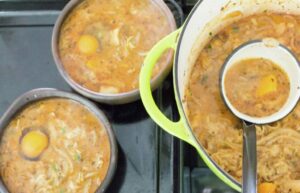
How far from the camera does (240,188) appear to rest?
0.83 metres

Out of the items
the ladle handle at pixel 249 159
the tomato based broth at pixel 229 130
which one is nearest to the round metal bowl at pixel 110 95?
the tomato based broth at pixel 229 130

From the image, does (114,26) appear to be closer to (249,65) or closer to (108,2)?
(108,2)

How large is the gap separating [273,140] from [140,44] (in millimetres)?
446

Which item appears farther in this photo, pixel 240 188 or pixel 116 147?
pixel 116 147

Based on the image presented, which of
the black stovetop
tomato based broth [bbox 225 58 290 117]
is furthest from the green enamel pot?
the black stovetop

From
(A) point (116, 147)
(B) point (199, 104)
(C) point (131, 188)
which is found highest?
(B) point (199, 104)

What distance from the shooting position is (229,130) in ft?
3.15

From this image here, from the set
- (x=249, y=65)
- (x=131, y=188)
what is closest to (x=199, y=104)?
(x=249, y=65)

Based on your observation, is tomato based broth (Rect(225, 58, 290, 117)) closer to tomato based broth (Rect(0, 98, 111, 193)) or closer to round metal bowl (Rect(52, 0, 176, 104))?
round metal bowl (Rect(52, 0, 176, 104))

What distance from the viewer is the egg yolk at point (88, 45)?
1.20m

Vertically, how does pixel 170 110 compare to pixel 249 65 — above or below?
below

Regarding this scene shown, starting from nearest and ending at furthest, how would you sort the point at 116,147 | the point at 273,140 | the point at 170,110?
the point at 273,140 < the point at 116,147 < the point at 170,110

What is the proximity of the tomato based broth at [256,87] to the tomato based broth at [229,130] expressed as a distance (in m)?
0.03

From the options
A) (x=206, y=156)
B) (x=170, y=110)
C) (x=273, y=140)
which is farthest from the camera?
(x=170, y=110)
